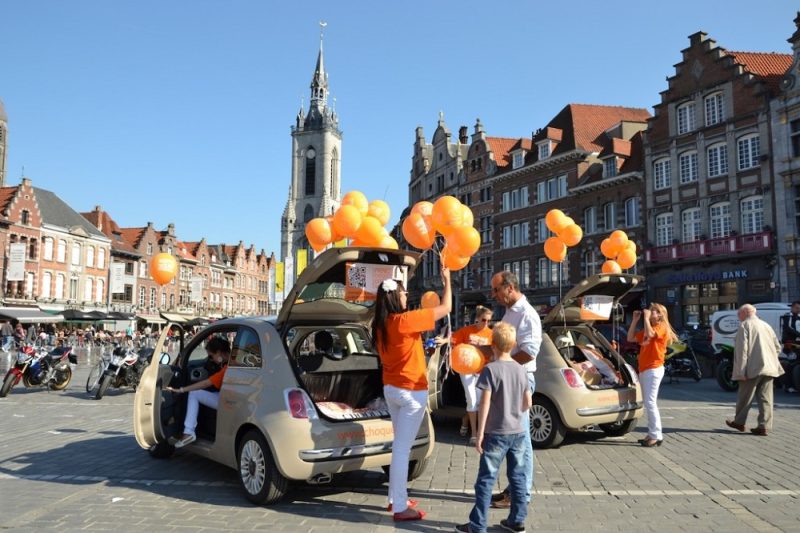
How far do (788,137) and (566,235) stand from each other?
22887mm

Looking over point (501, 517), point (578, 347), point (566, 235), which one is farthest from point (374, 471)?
point (566, 235)

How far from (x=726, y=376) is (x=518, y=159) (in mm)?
31179

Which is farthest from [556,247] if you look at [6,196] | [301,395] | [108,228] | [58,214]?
[108,228]

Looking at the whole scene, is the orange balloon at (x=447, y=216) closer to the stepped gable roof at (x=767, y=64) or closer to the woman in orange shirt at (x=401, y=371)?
the woman in orange shirt at (x=401, y=371)

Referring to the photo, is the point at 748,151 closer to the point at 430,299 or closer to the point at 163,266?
the point at 430,299

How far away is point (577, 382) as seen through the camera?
24.1 feet

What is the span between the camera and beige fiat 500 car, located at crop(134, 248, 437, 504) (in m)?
5.07

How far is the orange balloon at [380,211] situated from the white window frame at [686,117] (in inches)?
1122

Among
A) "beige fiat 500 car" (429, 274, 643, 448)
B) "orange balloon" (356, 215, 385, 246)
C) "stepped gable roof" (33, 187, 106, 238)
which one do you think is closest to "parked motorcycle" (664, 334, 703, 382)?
"beige fiat 500 car" (429, 274, 643, 448)

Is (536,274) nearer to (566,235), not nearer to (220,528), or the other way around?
(566,235)

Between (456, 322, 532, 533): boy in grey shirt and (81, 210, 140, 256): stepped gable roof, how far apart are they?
60.0 metres

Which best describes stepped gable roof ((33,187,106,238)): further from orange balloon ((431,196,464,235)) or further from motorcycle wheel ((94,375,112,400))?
orange balloon ((431,196,464,235))

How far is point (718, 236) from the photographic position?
31047 millimetres

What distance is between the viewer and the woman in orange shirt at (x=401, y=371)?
4789 mm
